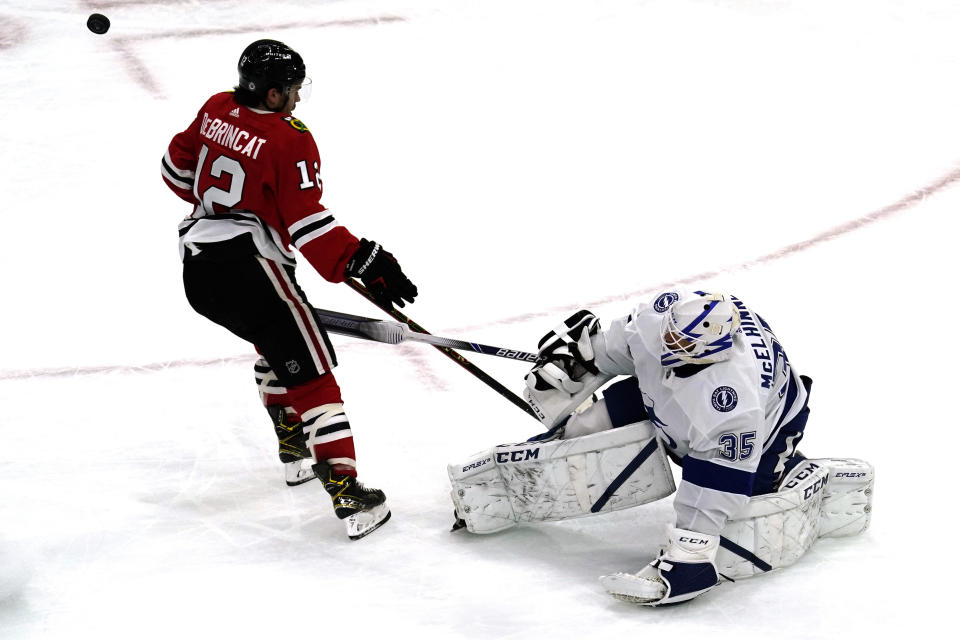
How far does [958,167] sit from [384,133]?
240 centimetres

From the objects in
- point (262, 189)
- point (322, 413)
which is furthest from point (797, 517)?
point (262, 189)

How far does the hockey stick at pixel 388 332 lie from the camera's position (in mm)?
2949

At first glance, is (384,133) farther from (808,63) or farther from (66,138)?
(808,63)

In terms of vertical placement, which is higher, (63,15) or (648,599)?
(63,15)

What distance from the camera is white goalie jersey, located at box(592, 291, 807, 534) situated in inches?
95.7

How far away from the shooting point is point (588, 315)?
280 cm

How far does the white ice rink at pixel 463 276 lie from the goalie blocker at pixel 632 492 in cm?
7

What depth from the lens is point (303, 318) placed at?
2.81m

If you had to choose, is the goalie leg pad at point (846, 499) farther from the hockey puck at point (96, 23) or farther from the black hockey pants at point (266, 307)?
the hockey puck at point (96, 23)

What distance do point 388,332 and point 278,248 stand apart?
1.09ft

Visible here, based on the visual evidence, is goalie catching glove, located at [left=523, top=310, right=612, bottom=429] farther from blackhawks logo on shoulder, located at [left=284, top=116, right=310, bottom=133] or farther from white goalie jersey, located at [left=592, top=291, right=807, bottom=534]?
blackhawks logo on shoulder, located at [left=284, top=116, right=310, bottom=133]

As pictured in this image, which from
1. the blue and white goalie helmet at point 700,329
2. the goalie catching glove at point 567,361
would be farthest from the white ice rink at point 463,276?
the blue and white goalie helmet at point 700,329

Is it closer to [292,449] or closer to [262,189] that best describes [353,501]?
[292,449]

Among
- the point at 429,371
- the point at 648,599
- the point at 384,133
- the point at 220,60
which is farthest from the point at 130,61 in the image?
the point at 648,599
